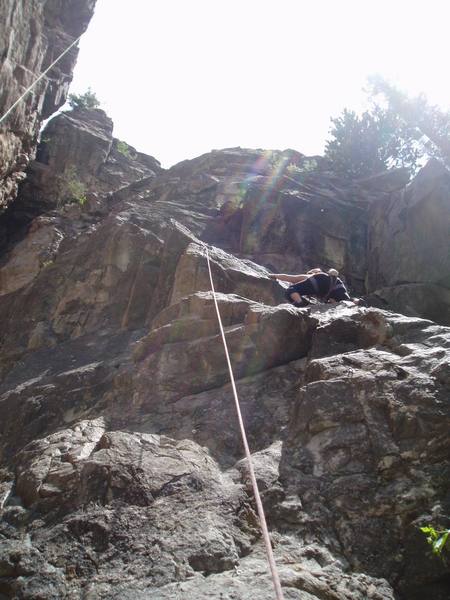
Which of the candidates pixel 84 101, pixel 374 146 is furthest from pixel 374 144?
pixel 84 101

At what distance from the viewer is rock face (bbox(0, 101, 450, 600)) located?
11.0 ft

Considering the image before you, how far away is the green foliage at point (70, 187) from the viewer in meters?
21.9

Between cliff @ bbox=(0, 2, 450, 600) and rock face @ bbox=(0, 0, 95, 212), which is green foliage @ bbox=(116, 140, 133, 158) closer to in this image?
rock face @ bbox=(0, 0, 95, 212)

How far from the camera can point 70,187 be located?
22234 millimetres

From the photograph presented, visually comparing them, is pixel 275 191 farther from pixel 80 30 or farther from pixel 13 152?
pixel 80 30

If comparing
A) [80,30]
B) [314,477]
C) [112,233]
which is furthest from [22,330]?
[80,30]

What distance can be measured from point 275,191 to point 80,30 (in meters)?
12.2

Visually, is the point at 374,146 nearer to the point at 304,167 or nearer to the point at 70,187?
the point at 304,167

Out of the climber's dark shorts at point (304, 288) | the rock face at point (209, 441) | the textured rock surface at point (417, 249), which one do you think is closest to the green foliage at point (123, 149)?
the textured rock surface at point (417, 249)

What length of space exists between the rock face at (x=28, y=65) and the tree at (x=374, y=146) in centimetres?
1257

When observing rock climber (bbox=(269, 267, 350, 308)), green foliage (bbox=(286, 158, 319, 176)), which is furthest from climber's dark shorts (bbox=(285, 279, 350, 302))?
green foliage (bbox=(286, 158, 319, 176))

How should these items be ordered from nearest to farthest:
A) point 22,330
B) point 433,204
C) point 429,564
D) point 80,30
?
1. point 429,564
2. point 22,330
3. point 433,204
4. point 80,30

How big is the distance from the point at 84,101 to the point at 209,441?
30500 mm

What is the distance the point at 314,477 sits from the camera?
4172 mm
